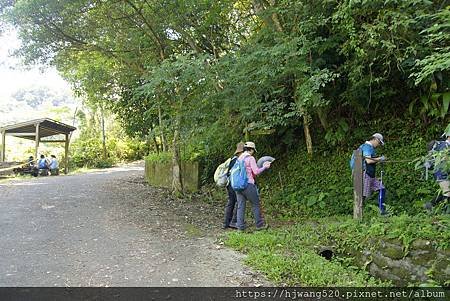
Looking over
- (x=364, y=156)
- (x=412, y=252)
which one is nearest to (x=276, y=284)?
(x=412, y=252)

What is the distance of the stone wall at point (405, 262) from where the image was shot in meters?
4.93

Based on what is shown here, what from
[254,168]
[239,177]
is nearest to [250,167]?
[254,168]

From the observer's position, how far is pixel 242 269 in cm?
497

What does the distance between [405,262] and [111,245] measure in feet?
14.4

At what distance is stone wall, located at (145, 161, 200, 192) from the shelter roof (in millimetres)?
6672

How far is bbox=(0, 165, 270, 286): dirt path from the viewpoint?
15.1 ft

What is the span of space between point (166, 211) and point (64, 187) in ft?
16.7

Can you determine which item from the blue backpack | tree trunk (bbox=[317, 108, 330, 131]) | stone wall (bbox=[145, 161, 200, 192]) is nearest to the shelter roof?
stone wall (bbox=[145, 161, 200, 192])

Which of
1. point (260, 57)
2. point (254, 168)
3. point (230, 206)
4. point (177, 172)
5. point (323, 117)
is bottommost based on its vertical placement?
point (230, 206)

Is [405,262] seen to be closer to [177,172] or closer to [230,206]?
[230,206]

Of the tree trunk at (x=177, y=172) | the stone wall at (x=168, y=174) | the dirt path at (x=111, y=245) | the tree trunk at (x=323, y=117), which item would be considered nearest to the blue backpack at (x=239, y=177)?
the dirt path at (x=111, y=245)

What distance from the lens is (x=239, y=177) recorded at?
6.81 m

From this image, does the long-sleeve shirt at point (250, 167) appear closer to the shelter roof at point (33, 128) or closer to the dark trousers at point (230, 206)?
the dark trousers at point (230, 206)

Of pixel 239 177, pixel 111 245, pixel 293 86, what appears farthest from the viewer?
pixel 293 86
